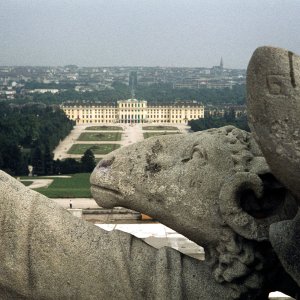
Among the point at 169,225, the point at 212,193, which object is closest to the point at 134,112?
the point at 169,225

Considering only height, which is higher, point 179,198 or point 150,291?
point 179,198

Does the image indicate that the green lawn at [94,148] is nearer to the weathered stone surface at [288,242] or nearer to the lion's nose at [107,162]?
the lion's nose at [107,162]

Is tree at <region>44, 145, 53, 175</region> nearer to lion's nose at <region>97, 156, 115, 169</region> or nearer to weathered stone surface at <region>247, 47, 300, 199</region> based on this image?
lion's nose at <region>97, 156, 115, 169</region>

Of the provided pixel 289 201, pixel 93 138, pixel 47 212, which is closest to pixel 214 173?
pixel 289 201

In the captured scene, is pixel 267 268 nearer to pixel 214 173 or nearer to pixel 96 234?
pixel 214 173

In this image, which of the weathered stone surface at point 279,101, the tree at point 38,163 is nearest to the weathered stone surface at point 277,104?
the weathered stone surface at point 279,101

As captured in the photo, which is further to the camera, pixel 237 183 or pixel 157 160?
pixel 157 160

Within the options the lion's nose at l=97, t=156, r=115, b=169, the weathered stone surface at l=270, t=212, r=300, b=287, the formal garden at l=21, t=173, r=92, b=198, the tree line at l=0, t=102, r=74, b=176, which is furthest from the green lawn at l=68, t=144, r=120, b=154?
the weathered stone surface at l=270, t=212, r=300, b=287
